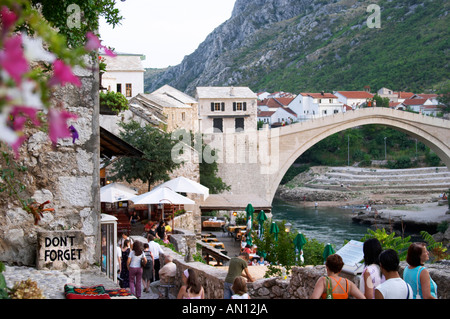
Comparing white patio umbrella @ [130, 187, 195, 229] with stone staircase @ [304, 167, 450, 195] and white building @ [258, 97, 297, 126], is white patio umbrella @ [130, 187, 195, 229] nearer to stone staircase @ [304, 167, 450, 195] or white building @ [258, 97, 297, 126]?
stone staircase @ [304, 167, 450, 195]

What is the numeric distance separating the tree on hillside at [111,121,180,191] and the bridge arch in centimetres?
1184

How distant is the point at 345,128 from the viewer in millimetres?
31781

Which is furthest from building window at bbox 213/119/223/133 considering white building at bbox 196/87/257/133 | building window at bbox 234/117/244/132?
building window at bbox 234/117/244/132

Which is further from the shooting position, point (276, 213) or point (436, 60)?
point (436, 60)

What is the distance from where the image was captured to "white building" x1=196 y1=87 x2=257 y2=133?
142 ft

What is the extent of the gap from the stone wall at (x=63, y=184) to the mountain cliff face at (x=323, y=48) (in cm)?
6927

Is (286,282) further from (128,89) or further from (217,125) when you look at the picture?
(217,125)

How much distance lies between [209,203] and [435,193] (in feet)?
112

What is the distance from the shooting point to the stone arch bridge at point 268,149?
1144 inches
